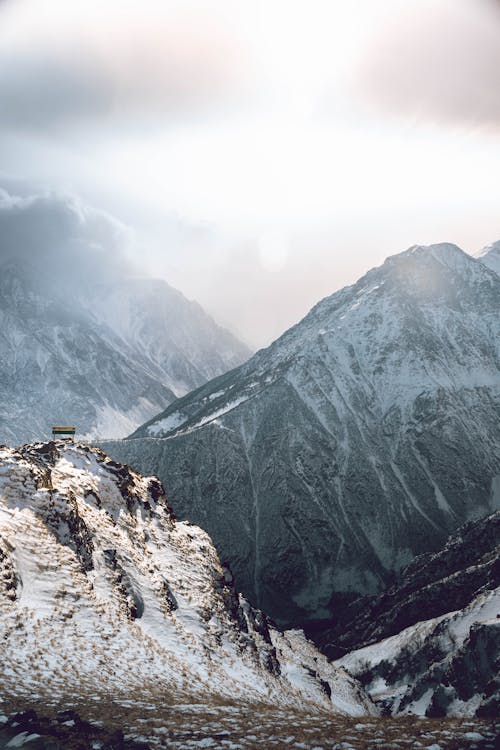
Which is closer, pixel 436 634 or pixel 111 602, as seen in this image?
pixel 111 602

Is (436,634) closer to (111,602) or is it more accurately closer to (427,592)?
(427,592)

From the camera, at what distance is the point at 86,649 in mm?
28656

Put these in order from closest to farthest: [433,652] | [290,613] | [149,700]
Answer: [149,700], [433,652], [290,613]

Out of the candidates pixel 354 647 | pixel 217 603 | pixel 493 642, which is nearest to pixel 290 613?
pixel 354 647

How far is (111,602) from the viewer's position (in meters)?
35.1

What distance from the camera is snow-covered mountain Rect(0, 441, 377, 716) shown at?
85.1 ft

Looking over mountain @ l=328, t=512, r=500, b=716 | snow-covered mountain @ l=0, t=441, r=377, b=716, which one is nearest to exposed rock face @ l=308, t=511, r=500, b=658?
mountain @ l=328, t=512, r=500, b=716

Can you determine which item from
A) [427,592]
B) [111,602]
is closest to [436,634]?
[427,592]

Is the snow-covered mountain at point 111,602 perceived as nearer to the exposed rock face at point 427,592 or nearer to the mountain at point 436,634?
the mountain at point 436,634

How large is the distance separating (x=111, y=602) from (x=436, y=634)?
91202 mm

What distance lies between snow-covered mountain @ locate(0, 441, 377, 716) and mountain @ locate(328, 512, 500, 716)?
1945cm

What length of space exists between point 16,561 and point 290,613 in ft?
598

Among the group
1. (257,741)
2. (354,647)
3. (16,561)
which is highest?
(16,561)

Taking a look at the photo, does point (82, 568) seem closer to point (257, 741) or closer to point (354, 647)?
point (257, 741)
